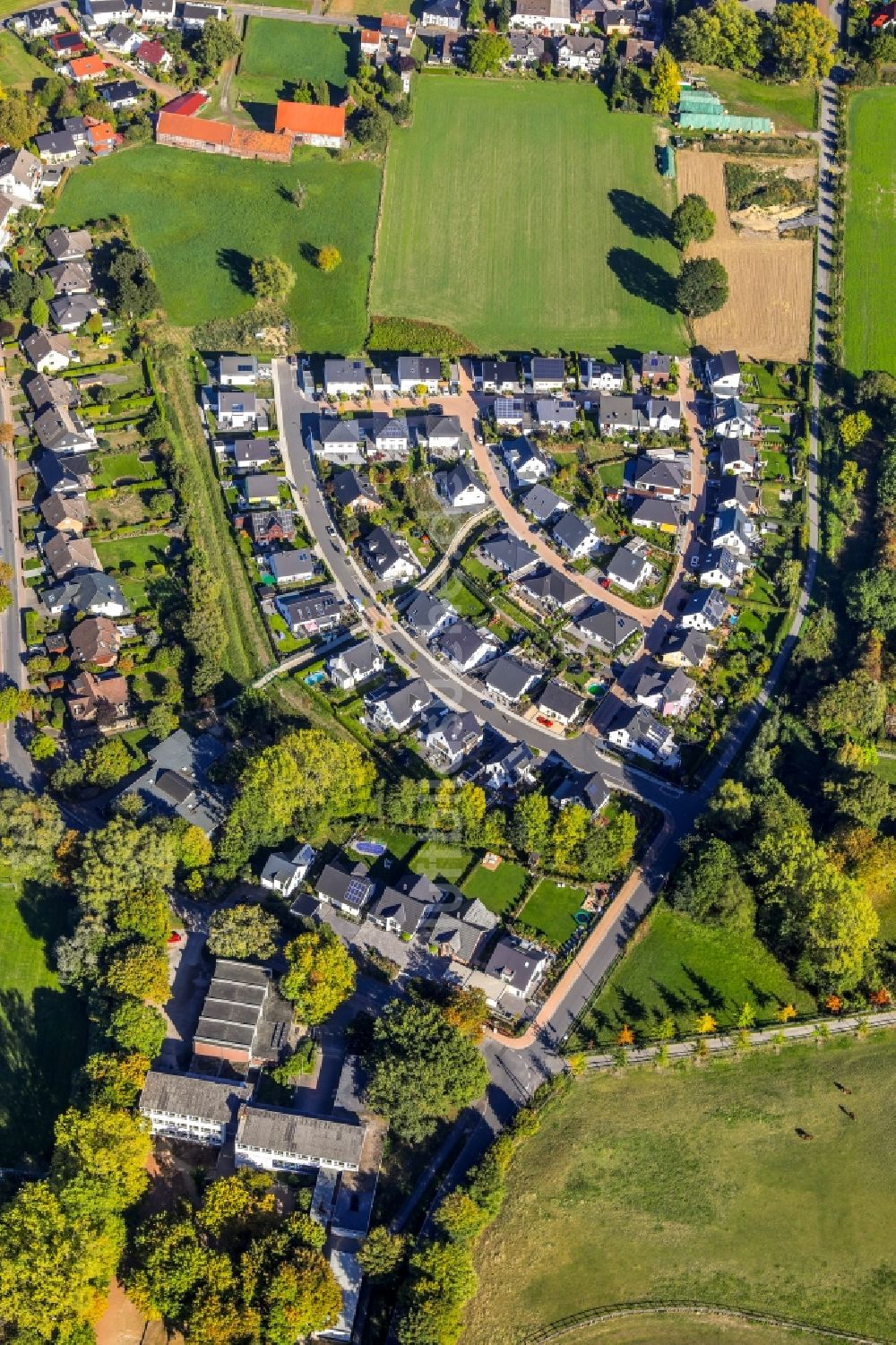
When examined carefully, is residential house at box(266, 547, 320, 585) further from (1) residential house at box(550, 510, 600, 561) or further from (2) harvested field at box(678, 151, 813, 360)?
(2) harvested field at box(678, 151, 813, 360)

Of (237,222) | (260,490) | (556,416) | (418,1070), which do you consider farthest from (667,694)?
(237,222)

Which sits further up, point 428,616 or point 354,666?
point 428,616

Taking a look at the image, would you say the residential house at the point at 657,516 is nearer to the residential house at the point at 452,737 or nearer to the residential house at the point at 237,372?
the residential house at the point at 452,737

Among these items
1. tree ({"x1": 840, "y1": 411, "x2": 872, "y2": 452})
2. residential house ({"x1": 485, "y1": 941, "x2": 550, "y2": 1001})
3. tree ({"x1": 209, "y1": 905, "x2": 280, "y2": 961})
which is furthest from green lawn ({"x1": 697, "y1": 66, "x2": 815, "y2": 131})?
tree ({"x1": 209, "y1": 905, "x2": 280, "y2": 961})

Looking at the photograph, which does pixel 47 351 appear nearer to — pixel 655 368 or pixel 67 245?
pixel 67 245

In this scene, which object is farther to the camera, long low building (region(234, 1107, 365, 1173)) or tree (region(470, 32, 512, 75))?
tree (region(470, 32, 512, 75))

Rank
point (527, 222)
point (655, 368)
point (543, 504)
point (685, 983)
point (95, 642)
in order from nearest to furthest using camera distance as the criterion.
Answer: point (685, 983), point (95, 642), point (543, 504), point (655, 368), point (527, 222)
